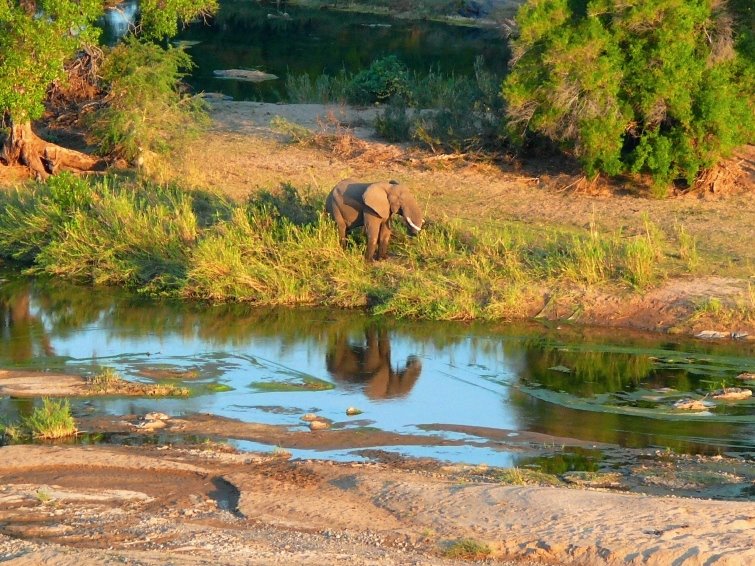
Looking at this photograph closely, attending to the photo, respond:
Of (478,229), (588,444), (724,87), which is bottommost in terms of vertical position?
(588,444)

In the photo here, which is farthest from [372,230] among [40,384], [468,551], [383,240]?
[468,551]

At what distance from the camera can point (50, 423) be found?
32.1 feet

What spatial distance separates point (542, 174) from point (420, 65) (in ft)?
51.3

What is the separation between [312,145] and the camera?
66.1 ft

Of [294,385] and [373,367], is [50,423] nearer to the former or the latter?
[294,385]

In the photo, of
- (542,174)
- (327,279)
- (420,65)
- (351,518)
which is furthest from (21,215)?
(420,65)

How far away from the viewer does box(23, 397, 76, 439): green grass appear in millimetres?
9789

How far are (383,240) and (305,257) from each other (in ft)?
3.16

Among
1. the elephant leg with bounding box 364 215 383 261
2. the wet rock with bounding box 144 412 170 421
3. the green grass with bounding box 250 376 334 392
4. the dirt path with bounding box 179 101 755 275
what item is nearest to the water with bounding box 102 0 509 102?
the dirt path with bounding box 179 101 755 275

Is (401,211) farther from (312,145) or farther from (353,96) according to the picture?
(353,96)

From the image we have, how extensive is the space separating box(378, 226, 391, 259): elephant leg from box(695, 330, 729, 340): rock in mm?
3896

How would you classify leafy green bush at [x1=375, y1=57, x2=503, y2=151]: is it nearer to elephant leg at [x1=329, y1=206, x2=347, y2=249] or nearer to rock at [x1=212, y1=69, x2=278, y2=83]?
elephant leg at [x1=329, y1=206, x2=347, y2=249]

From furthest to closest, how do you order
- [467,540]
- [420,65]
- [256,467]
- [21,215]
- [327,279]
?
[420,65], [21,215], [327,279], [256,467], [467,540]

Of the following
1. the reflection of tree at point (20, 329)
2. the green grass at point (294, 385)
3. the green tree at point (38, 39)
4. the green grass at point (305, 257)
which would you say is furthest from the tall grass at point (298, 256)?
the green grass at point (294, 385)
